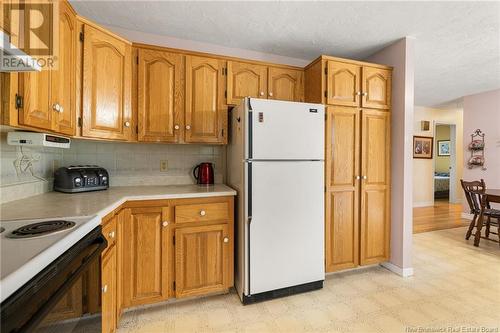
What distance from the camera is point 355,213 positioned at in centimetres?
238

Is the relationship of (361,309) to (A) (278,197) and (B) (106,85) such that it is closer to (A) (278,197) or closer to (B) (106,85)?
(A) (278,197)

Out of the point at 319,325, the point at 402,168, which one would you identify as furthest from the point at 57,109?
the point at 402,168

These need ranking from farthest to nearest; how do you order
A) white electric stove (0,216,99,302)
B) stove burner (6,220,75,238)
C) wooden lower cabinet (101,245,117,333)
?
wooden lower cabinet (101,245,117,333)
stove burner (6,220,75,238)
white electric stove (0,216,99,302)

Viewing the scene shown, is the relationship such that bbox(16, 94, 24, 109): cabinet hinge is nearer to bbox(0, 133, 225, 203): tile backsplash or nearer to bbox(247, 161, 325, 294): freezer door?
bbox(0, 133, 225, 203): tile backsplash

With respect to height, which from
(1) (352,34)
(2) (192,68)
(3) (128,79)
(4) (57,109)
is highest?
(1) (352,34)

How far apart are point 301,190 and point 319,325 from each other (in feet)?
3.24

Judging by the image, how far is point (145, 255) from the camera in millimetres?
1753

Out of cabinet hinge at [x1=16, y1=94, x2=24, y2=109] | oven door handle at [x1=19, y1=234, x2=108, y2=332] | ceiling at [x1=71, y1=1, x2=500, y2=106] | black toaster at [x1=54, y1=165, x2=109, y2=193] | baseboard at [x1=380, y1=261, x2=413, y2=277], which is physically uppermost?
ceiling at [x1=71, y1=1, x2=500, y2=106]

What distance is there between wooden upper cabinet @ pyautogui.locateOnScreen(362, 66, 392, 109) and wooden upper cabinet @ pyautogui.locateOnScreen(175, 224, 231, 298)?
1.93 metres

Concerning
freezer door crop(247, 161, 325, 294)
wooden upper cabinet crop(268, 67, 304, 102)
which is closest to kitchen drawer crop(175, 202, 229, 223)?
freezer door crop(247, 161, 325, 294)

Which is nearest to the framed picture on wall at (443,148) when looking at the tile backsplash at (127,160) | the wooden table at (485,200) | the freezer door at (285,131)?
→ the wooden table at (485,200)

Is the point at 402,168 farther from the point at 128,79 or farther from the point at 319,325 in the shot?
the point at 128,79

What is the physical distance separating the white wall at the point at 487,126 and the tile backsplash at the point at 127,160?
5.05 metres

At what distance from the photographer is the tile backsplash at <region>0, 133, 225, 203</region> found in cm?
175
